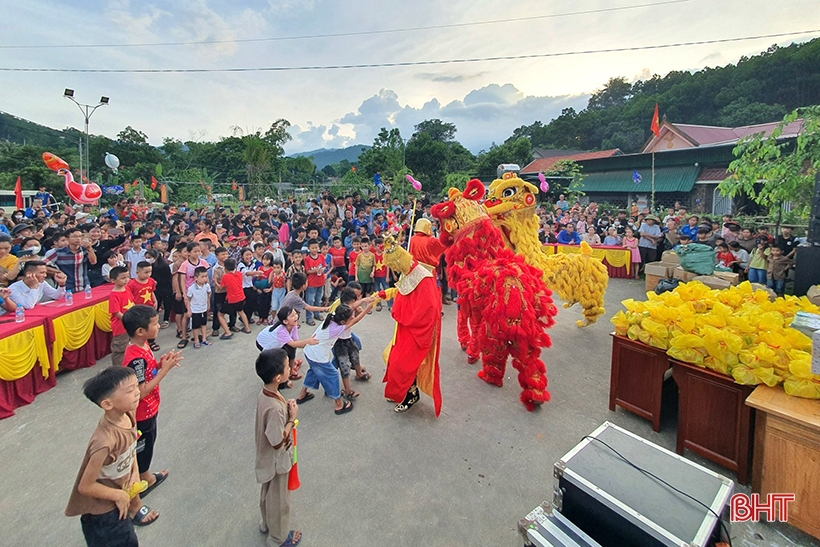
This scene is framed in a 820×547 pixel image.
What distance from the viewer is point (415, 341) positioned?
360 cm

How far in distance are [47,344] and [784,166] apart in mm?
9955

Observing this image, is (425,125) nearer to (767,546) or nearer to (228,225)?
(228,225)

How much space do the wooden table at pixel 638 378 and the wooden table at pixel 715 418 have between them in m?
0.23

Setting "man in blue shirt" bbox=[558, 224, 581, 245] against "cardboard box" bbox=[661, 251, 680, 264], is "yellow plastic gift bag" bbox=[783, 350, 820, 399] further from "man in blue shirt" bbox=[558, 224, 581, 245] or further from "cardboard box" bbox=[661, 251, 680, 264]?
"man in blue shirt" bbox=[558, 224, 581, 245]

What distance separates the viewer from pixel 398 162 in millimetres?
23781

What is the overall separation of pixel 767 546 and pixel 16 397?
6147 mm

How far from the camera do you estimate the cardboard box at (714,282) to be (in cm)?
621

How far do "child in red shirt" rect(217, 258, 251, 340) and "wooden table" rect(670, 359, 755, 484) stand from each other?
5.24 m

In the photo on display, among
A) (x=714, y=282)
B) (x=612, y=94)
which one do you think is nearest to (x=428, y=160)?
(x=714, y=282)

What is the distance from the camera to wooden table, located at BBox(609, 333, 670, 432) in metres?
3.45

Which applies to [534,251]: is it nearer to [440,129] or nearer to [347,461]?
[347,461]

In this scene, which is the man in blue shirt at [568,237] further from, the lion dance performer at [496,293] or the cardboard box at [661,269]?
the lion dance performer at [496,293]

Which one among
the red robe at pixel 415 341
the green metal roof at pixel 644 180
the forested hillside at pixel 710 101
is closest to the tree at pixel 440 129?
the forested hillside at pixel 710 101

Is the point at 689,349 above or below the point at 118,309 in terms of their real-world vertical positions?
below
